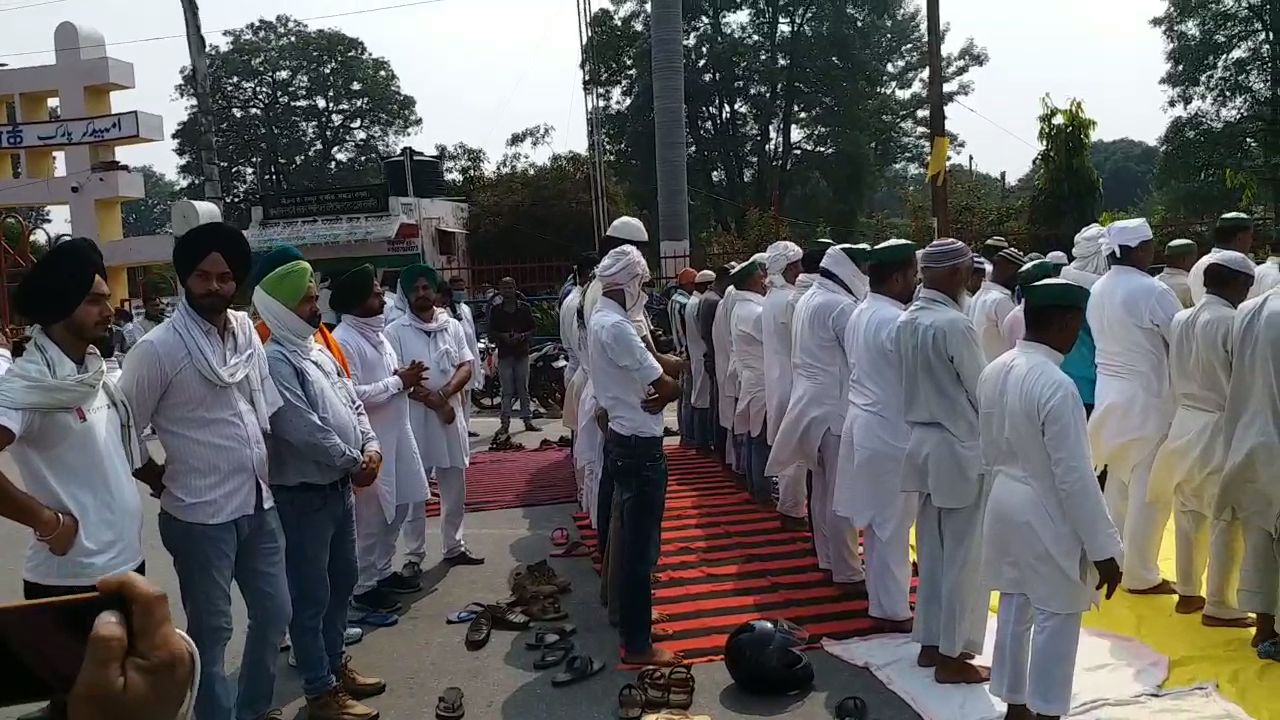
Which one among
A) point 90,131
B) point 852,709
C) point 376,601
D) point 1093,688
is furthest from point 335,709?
point 90,131

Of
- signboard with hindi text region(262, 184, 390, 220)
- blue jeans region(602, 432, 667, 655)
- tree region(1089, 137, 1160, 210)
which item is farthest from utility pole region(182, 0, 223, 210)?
tree region(1089, 137, 1160, 210)

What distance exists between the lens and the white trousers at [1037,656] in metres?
3.35

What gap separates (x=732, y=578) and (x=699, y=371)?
12.4 feet

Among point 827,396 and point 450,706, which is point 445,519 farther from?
point 827,396

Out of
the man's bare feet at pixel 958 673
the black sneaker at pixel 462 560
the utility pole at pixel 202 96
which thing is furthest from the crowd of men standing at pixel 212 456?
the utility pole at pixel 202 96

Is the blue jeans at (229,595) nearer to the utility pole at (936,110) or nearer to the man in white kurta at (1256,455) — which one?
the man in white kurta at (1256,455)

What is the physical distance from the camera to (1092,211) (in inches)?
747

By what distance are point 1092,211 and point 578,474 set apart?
605 inches

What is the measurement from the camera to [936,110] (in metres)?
13.8

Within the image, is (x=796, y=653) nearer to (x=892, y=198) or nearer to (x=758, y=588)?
(x=758, y=588)

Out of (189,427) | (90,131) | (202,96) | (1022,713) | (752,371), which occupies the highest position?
(90,131)

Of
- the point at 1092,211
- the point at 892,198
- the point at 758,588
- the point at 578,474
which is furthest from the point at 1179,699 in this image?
the point at 892,198

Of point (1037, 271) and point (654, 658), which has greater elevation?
point (1037, 271)

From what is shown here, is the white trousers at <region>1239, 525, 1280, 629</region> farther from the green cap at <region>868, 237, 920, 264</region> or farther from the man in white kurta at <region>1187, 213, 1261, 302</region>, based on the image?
the green cap at <region>868, 237, 920, 264</region>
